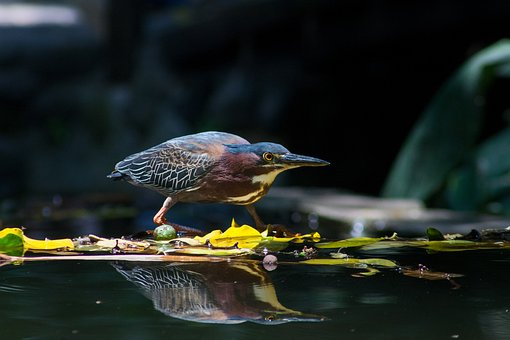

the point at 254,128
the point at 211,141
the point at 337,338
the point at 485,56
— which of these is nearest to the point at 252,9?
the point at 254,128

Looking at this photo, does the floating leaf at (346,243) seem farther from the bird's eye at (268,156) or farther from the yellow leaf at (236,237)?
the bird's eye at (268,156)

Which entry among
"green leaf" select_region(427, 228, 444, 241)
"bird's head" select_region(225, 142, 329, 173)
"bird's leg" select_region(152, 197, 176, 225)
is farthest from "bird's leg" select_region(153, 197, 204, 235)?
"green leaf" select_region(427, 228, 444, 241)

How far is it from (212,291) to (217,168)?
2.49ft

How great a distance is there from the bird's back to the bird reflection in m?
0.40

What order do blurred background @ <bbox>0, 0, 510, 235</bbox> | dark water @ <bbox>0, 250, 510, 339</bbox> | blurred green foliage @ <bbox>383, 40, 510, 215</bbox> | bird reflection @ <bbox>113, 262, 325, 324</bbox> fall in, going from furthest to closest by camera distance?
1. blurred background @ <bbox>0, 0, 510, 235</bbox>
2. blurred green foliage @ <bbox>383, 40, 510, 215</bbox>
3. bird reflection @ <bbox>113, 262, 325, 324</bbox>
4. dark water @ <bbox>0, 250, 510, 339</bbox>

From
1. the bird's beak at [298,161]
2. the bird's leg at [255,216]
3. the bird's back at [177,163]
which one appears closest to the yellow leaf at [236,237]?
the bird's leg at [255,216]

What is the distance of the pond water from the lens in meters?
1.94

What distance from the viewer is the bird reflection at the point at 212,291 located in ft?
6.81

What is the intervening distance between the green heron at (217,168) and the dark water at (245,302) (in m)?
0.32

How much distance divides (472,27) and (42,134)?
453cm

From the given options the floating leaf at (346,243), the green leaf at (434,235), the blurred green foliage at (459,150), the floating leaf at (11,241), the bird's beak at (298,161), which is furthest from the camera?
the blurred green foliage at (459,150)

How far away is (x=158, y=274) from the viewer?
103 inches

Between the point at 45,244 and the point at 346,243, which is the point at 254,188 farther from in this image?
the point at 45,244

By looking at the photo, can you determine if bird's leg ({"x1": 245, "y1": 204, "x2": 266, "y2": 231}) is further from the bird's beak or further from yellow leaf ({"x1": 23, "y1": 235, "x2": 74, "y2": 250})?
yellow leaf ({"x1": 23, "y1": 235, "x2": 74, "y2": 250})
